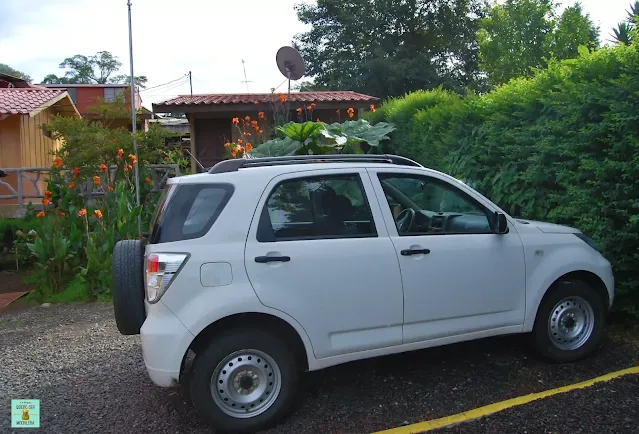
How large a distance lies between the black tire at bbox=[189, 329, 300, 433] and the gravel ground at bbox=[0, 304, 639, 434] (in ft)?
0.57

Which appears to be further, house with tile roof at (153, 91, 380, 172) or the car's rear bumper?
house with tile roof at (153, 91, 380, 172)

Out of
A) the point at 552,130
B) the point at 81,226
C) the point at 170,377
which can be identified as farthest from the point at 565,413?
the point at 81,226

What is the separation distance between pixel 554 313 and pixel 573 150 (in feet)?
5.51

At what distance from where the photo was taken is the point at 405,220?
4309mm

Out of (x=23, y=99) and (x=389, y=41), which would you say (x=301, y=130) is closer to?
(x=23, y=99)

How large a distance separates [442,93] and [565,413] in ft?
24.1

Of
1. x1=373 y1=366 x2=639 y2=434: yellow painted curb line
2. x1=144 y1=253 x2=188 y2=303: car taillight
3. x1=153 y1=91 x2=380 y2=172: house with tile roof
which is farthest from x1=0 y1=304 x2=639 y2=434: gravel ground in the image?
x1=153 y1=91 x2=380 y2=172: house with tile roof

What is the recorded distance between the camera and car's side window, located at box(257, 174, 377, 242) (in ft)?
12.7

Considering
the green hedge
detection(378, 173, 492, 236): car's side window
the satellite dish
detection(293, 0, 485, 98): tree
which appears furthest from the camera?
detection(293, 0, 485, 98): tree

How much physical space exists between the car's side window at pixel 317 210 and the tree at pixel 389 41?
26.7m

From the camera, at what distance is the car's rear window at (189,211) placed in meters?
3.71

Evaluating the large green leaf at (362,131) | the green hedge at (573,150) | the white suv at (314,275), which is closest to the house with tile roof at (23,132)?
the large green leaf at (362,131)

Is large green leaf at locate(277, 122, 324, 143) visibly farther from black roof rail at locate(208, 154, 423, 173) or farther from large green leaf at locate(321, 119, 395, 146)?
black roof rail at locate(208, 154, 423, 173)

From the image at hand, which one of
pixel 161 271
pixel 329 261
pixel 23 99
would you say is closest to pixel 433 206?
pixel 329 261
